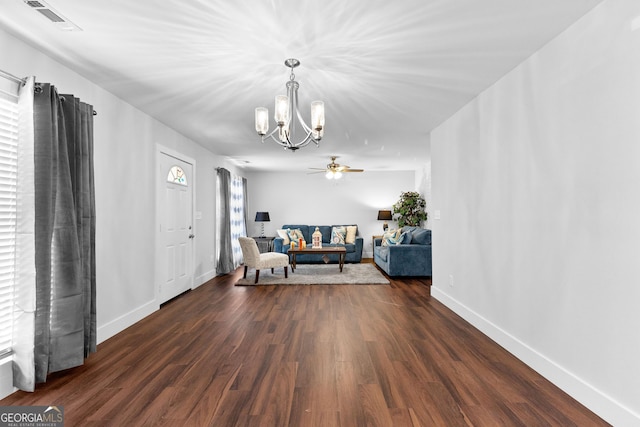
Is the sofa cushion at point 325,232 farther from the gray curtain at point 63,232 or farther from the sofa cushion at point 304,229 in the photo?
the gray curtain at point 63,232

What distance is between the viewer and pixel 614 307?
1878 mm

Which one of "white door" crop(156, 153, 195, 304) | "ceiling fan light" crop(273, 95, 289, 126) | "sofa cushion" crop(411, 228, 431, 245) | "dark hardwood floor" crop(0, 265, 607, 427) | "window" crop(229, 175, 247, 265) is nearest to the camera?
"dark hardwood floor" crop(0, 265, 607, 427)

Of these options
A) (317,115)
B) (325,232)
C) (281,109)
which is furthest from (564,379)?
(325,232)

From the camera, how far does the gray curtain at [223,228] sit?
6.54 m

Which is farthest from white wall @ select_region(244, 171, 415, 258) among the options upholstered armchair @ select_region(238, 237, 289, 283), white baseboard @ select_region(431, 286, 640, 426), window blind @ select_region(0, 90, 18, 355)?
window blind @ select_region(0, 90, 18, 355)

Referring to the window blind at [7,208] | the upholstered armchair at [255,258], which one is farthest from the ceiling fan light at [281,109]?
the upholstered armchair at [255,258]

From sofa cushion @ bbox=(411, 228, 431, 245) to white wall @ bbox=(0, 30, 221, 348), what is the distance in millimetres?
4705

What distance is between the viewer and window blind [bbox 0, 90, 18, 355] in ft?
7.33

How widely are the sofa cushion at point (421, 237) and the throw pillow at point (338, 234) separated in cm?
229

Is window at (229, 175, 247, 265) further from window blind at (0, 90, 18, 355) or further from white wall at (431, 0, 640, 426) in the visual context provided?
white wall at (431, 0, 640, 426)

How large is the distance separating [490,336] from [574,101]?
2.21 meters

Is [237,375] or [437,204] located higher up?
[437,204]

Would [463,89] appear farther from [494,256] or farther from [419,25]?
[494,256]

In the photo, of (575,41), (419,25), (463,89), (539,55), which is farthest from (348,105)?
(575,41)
